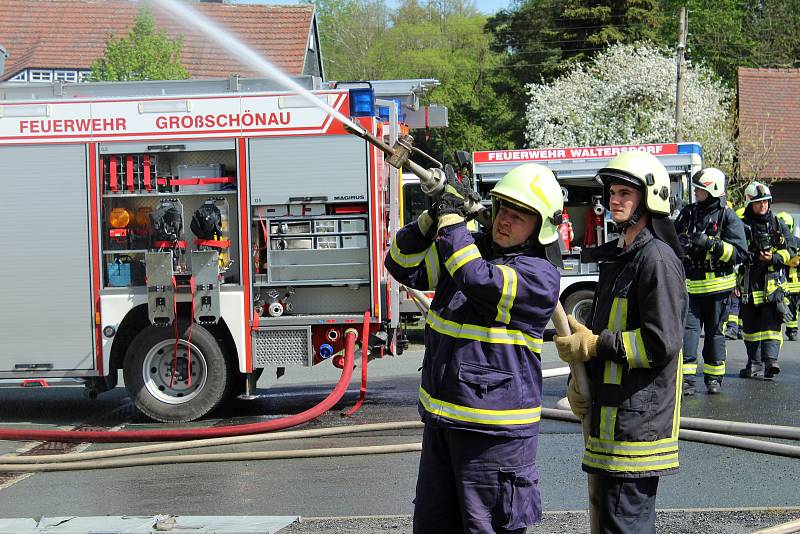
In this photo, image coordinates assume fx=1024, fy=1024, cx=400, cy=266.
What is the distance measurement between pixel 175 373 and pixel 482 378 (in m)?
5.31

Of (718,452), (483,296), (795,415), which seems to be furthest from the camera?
(795,415)

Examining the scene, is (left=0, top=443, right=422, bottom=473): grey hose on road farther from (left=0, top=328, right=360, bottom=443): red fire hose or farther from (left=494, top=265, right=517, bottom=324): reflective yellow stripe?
(left=494, top=265, right=517, bottom=324): reflective yellow stripe

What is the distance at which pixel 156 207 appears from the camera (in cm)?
863

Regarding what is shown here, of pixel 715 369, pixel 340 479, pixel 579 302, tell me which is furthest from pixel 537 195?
pixel 579 302

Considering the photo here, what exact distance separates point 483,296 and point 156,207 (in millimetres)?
5509

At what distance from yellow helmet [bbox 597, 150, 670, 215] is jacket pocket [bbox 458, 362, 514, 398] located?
930 millimetres

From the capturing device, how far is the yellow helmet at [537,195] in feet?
12.6

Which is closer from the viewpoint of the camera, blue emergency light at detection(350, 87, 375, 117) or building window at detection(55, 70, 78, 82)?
blue emergency light at detection(350, 87, 375, 117)

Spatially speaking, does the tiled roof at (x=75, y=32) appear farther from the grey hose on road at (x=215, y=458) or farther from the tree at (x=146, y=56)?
the grey hose on road at (x=215, y=458)

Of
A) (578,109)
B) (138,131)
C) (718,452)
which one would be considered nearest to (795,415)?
(718,452)

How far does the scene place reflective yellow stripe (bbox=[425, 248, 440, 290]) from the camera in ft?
13.4

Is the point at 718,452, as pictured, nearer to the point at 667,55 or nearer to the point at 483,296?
the point at 483,296

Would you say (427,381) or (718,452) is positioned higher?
(427,381)

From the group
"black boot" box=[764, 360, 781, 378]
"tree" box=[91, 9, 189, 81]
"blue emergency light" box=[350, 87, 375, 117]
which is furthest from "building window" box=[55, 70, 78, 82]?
"blue emergency light" box=[350, 87, 375, 117]
